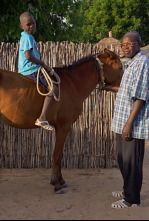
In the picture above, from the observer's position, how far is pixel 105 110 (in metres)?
4.98

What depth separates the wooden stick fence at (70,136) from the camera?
479 centimetres

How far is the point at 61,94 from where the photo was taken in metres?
3.67

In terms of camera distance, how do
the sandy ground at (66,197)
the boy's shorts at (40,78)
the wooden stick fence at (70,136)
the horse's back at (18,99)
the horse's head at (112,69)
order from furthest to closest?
the wooden stick fence at (70,136), the horse's head at (112,69), the boy's shorts at (40,78), the horse's back at (18,99), the sandy ground at (66,197)

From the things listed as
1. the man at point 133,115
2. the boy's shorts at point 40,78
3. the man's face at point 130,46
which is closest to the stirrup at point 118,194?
the man at point 133,115

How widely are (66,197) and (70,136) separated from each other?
159cm

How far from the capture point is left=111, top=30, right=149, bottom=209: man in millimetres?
2791

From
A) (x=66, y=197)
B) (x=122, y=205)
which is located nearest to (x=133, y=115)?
(x=122, y=205)

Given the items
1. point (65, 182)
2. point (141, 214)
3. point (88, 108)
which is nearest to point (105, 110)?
point (88, 108)

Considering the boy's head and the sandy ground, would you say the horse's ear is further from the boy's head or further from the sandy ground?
the sandy ground

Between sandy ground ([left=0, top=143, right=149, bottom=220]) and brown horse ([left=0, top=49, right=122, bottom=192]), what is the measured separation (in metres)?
0.30

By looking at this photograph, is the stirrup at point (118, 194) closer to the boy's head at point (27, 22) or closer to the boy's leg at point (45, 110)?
the boy's leg at point (45, 110)

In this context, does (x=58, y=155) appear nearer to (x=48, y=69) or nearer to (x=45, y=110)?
(x=45, y=110)

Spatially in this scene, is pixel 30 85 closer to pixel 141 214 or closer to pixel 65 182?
pixel 65 182

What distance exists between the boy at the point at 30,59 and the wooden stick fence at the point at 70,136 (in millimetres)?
1357
